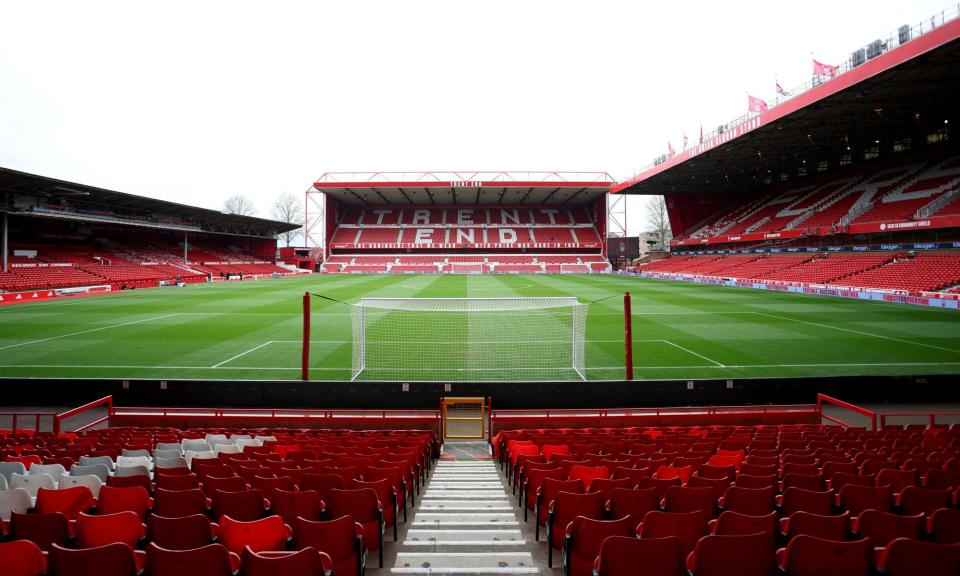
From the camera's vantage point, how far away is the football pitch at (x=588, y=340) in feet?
46.5

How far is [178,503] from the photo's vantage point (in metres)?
3.89

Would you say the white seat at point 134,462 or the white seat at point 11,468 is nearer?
the white seat at point 11,468

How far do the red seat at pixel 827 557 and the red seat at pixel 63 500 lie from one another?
205 inches

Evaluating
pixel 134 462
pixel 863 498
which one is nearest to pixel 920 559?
pixel 863 498

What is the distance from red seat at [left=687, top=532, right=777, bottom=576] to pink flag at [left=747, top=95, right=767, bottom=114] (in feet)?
116

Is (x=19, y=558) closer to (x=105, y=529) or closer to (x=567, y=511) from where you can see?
(x=105, y=529)

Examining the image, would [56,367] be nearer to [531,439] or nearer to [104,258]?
[531,439]

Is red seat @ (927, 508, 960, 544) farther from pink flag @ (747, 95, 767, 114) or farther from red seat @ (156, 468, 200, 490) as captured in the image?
pink flag @ (747, 95, 767, 114)

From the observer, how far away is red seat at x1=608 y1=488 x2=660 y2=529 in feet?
12.4

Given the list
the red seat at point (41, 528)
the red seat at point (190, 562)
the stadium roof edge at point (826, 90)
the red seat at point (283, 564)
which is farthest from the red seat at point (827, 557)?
the stadium roof edge at point (826, 90)

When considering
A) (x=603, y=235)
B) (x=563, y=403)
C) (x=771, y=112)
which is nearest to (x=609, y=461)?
(x=563, y=403)

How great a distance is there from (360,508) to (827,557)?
322 cm

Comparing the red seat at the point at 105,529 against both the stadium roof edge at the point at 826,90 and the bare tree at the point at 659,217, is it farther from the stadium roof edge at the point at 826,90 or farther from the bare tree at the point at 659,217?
the bare tree at the point at 659,217

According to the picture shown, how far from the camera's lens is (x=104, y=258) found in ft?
149
